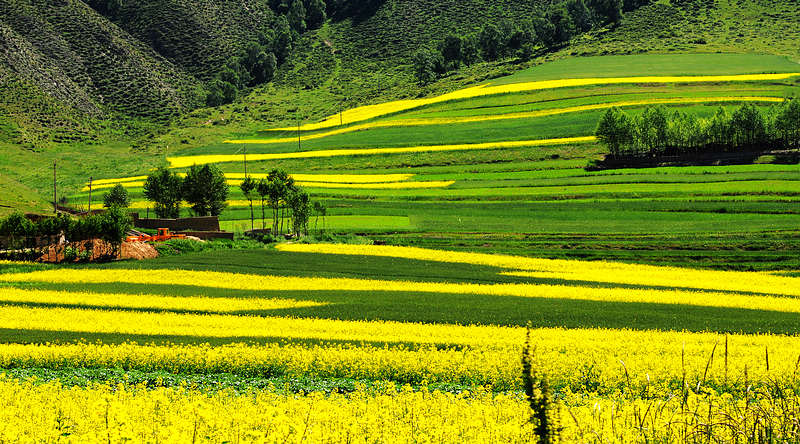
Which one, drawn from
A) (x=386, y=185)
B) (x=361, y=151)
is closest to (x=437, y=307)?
(x=386, y=185)

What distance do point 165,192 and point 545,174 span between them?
183ft

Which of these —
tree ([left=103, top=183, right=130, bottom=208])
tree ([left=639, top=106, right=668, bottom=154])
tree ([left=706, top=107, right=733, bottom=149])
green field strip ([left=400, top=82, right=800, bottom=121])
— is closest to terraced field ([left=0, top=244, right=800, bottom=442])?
tree ([left=103, top=183, right=130, bottom=208])

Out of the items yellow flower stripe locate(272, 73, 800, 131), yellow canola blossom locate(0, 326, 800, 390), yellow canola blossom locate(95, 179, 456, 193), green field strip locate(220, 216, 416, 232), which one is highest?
yellow flower stripe locate(272, 73, 800, 131)

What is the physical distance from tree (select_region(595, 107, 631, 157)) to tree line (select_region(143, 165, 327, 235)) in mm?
46969

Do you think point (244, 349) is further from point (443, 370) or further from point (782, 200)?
point (782, 200)

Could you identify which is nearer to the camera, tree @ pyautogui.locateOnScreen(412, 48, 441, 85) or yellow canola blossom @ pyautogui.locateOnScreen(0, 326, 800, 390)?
yellow canola blossom @ pyautogui.locateOnScreen(0, 326, 800, 390)

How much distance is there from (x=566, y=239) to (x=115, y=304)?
43137mm

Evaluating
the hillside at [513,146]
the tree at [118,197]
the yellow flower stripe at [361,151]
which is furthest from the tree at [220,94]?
the tree at [118,197]

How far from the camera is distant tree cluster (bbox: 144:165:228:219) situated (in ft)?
289

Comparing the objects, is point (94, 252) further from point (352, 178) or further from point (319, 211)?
point (352, 178)

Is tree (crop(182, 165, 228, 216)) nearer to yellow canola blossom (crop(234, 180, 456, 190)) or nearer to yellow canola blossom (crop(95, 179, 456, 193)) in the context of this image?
yellow canola blossom (crop(95, 179, 456, 193))

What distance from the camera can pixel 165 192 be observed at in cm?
9256

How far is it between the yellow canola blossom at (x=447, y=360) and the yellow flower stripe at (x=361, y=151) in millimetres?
91389

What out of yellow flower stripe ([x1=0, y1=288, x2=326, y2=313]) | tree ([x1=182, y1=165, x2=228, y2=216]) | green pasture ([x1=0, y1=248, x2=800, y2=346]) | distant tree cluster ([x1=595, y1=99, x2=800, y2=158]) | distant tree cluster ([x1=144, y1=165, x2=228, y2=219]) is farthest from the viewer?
distant tree cluster ([x1=595, y1=99, x2=800, y2=158])
